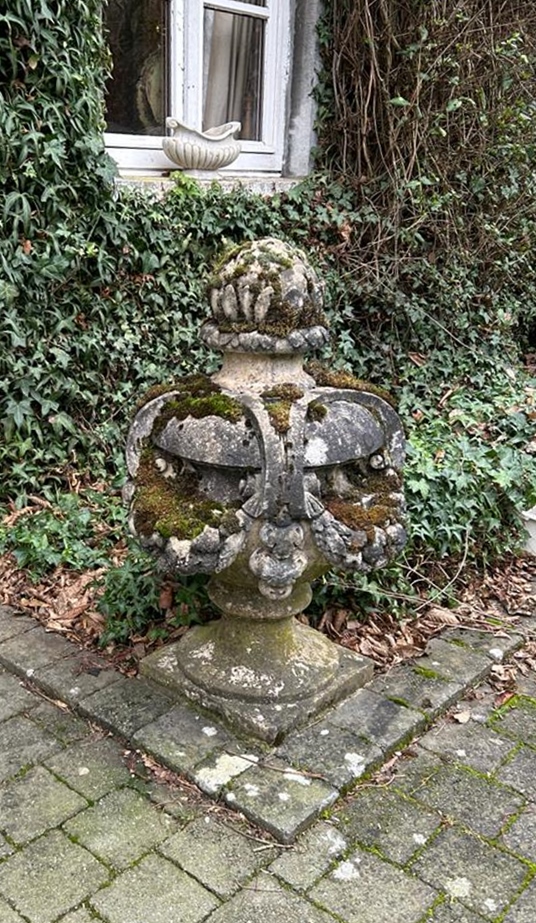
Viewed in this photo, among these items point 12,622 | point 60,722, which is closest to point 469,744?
point 60,722

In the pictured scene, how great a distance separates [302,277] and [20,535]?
223 cm

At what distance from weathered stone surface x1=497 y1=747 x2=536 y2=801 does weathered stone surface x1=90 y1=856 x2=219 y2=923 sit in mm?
1076

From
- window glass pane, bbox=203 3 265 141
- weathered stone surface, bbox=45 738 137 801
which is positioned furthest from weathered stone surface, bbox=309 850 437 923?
window glass pane, bbox=203 3 265 141

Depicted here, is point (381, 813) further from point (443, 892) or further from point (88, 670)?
point (88, 670)

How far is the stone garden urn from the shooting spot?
2.36 metres

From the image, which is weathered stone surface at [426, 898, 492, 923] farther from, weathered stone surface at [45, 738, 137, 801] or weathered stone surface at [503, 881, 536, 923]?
weathered stone surface at [45, 738, 137, 801]

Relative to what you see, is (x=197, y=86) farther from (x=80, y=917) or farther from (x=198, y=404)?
(x=80, y=917)

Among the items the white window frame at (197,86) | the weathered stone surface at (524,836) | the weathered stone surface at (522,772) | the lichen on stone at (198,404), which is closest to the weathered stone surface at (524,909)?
the weathered stone surface at (524,836)

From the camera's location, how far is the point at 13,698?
283 centimetres

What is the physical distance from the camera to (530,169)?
6.46 meters

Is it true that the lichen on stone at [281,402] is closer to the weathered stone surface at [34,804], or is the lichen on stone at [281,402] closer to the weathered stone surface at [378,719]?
the weathered stone surface at [378,719]

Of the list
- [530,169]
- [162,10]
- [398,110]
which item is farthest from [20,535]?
[530,169]

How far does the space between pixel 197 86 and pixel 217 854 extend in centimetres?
486

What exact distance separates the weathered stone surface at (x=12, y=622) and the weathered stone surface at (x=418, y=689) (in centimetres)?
157
